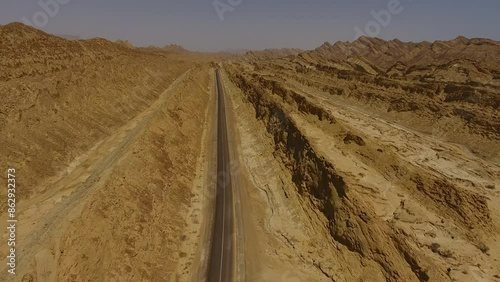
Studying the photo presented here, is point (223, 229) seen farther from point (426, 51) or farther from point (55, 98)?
point (426, 51)

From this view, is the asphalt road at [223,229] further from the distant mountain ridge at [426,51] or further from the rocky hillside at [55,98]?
the distant mountain ridge at [426,51]

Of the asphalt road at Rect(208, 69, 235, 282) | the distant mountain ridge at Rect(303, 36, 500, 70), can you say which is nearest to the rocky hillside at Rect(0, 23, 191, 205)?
the asphalt road at Rect(208, 69, 235, 282)

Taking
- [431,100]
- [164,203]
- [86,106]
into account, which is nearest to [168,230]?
[164,203]

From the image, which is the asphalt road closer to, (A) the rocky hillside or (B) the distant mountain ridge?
(A) the rocky hillside

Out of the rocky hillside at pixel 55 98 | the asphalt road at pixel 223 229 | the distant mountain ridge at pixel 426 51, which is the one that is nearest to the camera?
the asphalt road at pixel 223 229

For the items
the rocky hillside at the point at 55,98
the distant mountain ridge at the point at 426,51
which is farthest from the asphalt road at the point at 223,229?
the distant mountain ridge at the point at 426,51

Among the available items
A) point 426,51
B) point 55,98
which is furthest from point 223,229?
point 426,51

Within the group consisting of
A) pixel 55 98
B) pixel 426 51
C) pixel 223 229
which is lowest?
pixel 223 229

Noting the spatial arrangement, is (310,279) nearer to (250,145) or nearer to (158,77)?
(250,145)
